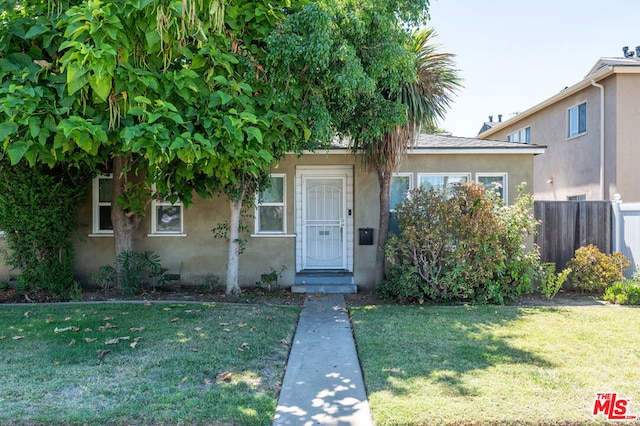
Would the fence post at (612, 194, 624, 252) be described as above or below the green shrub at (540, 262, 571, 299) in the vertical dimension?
above

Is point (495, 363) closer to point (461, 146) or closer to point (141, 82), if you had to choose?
point (141, 82)

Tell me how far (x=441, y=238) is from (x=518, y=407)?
432 centimetres

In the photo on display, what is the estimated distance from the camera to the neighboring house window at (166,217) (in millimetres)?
9945

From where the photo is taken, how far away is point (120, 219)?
9086 mm

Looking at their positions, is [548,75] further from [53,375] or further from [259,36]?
[53,375]

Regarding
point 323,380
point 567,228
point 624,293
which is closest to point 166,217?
point 323,380

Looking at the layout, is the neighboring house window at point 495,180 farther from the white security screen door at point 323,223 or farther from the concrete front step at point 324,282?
the concrete front step at point 324,282

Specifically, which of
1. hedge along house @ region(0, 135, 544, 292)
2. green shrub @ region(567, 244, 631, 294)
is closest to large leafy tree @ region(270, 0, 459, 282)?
hedge along house @ region(0, 135, 544, 292)

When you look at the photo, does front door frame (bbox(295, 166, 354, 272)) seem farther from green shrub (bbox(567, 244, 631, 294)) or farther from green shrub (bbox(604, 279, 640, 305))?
green shrub (bbox(604, 279, 640, 305))

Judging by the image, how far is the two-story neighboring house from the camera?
38.8ft

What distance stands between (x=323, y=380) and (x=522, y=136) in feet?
54.4

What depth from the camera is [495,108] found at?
31000 millimetres

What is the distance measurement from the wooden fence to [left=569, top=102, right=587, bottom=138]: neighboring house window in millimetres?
4490

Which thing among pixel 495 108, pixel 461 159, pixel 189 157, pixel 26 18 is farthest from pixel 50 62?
pixel 495 108
